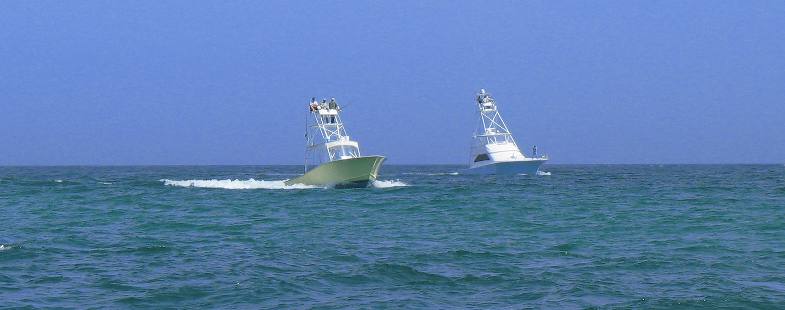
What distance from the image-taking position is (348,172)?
2037 inches

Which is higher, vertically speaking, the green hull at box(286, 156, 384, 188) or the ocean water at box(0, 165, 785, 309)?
the green hull at box(286, 156, 384, 188)

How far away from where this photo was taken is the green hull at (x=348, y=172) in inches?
2021

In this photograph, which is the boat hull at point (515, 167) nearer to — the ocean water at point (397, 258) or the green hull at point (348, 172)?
the green hull at point (348, 172)

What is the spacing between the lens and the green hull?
2021 inches

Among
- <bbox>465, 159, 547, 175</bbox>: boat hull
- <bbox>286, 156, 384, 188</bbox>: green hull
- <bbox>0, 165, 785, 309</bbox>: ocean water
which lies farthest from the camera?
<bbox>465, 159, 547, 175</bbox>: boat hull

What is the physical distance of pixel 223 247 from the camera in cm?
2088

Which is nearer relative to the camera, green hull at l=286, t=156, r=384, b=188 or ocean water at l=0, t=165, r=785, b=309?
ocean water at l=0, t=165, r=785, b=309

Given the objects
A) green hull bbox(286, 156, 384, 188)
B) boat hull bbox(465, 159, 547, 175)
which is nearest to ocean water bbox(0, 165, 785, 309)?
green hull bbox(286, 156, 384, 188)

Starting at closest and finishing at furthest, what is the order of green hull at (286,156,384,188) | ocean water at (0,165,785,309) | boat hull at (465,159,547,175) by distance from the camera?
ocean water at (0,165,785,309)
green hull at (286,156,384,188)
boat hull at (465,159,547,175)

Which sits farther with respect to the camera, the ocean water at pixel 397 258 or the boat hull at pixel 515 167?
the boat hull at pixel 515 167

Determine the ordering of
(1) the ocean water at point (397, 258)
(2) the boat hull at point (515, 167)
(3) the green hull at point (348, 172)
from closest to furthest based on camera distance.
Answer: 1. (1) the ocean water at point (397, 258)
2. (3) the green hull at point (348, 172)
3. (2) the boat hull at point (515, 167)

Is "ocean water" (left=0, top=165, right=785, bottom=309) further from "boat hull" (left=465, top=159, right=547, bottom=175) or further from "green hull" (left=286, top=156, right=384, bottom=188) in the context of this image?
"boat hull" (left=465, top=159, right=547, bottom=175)

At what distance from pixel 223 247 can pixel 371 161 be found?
31.0m

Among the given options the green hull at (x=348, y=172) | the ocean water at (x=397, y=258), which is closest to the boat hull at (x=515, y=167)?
the green hull at (x=348, y=172)
